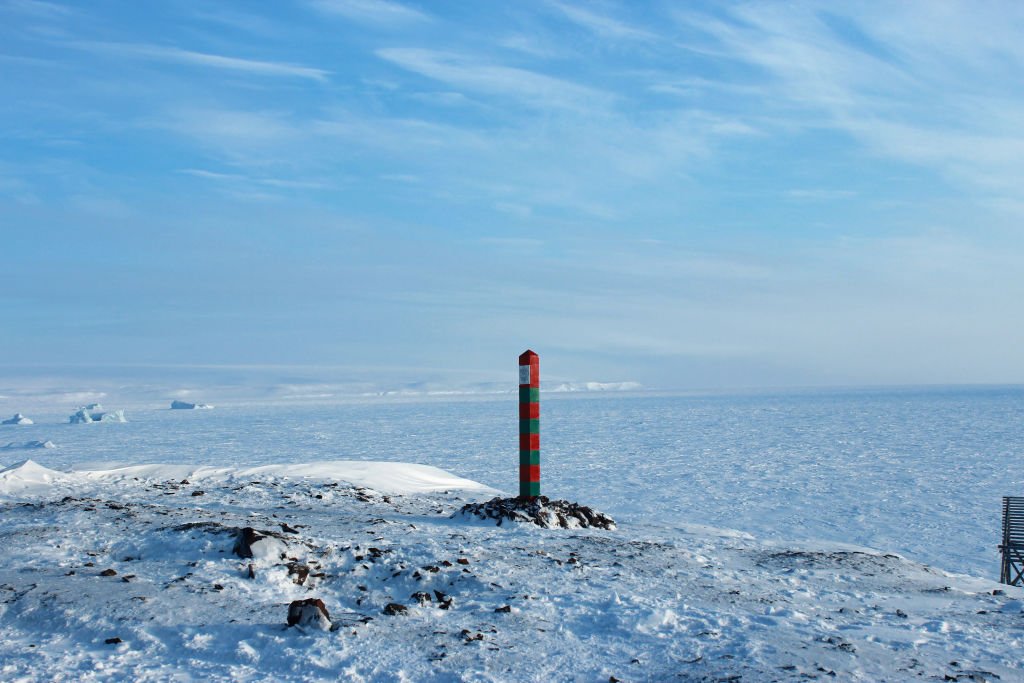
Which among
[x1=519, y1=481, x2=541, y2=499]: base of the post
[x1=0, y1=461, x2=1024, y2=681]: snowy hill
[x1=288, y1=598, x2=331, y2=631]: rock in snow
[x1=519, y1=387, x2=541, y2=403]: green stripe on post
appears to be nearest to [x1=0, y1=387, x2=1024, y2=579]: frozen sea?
[x1=519, y1=481, x2=541, y2=499]: base of the post

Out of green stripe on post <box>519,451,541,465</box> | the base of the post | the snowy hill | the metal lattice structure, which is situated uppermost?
green stripe on post <box>519,451,541,465</box>

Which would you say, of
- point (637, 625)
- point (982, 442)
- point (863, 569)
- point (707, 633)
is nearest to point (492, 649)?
point (637, 625)

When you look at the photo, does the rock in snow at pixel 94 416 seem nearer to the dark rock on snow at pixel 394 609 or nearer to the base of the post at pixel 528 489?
the base of the post at pixel 528 489

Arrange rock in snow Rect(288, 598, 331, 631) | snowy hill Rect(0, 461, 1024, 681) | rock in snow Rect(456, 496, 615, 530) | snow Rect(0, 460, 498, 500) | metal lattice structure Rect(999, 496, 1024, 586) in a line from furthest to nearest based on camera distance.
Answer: metal lattice structure Rect(999, 496, 1024, 586) < snow Rect(0, 460, 498, 500) < rock in snow Rect(456, 496, 615, 530) < rock in snow Rect(288, 598, 331, 631) < snowy hill Rect(0, 461, 1024, 681)

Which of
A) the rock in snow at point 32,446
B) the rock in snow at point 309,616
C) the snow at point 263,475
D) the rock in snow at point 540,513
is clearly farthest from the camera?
the rock in snow at point 32,446

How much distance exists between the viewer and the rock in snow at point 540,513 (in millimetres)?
9031

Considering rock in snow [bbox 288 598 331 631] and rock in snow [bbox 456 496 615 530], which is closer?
rock in snow [bbox 288 598 331 631]

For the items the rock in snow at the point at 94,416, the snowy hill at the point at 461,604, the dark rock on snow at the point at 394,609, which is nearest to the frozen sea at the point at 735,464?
the snowy hill at the point at 461,604

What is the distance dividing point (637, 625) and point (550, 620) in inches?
22.6

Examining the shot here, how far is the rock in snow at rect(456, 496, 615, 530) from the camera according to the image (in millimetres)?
9031

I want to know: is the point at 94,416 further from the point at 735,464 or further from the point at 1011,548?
the point at 1011,548

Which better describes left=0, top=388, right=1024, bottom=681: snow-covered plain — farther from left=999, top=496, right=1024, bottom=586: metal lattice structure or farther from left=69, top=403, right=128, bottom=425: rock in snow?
left=69, top=403, right=128, bottom=425: rock in snow

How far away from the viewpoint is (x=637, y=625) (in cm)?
550

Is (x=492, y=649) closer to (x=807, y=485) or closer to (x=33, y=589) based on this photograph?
(x=33, y=589)
